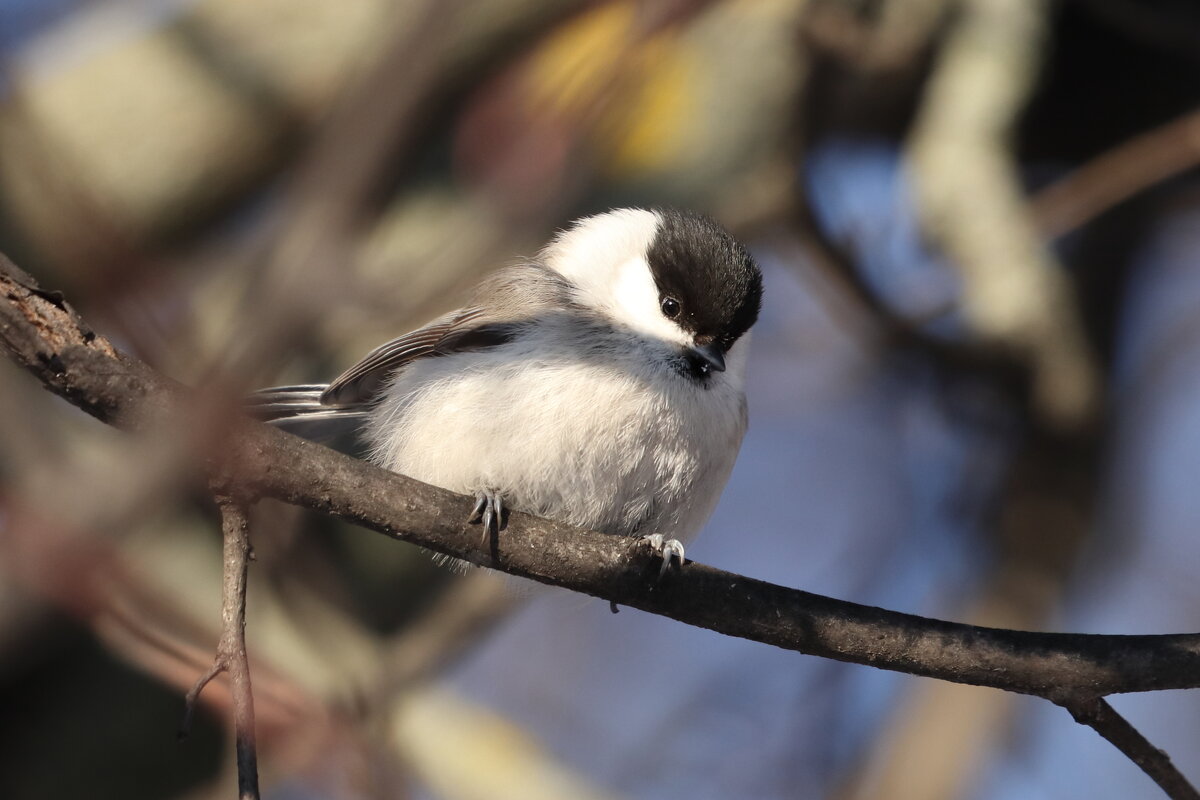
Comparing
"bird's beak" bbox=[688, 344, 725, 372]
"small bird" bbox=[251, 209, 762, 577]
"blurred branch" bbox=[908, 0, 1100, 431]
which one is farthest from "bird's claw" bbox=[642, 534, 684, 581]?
"blurred branch" bbox=[908, 0, 1100, 431]

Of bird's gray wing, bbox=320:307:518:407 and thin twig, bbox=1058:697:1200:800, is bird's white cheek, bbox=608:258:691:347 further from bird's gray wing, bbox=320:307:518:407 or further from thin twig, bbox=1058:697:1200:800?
thin twig, bbox=1058:697:1200:800

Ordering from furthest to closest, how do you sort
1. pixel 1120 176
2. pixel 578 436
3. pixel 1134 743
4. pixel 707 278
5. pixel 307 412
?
pixel 1120 176
pixel 307 412
pixel 707 278
pixel 578 436
pixel 1134 743

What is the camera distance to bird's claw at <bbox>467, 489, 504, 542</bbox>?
1.79m

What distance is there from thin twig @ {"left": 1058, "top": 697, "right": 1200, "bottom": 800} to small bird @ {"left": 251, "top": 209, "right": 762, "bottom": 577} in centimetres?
63

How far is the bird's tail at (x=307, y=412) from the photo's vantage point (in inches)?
102

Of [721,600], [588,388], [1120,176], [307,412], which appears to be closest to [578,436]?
[588,388]

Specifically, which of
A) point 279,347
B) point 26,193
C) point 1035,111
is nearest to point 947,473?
point 1035,111

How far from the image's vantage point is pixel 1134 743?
1.75m

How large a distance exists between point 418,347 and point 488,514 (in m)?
0.79

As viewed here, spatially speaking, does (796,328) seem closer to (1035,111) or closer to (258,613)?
(1035,111)

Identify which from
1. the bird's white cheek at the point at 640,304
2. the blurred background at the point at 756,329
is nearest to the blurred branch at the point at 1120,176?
the blurred background at the point at 756,329

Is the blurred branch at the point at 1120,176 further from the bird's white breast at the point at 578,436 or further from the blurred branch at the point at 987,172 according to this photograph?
the bird's white breast at the point at 578,436

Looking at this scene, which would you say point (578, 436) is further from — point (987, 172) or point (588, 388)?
point (987, 172)

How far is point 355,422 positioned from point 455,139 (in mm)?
761
